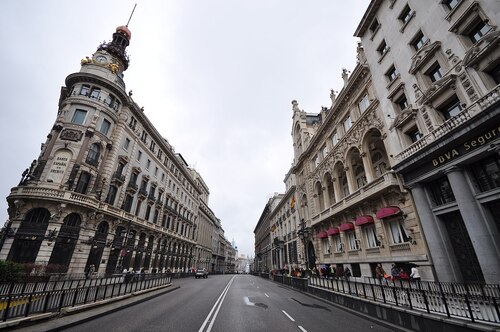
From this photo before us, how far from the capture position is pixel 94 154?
84.1 ft

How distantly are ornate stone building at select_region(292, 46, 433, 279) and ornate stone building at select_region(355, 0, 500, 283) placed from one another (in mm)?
1119

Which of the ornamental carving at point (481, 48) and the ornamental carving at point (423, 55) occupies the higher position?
the ornamental carving at point (423, 55)

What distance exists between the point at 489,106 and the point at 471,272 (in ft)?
26.8

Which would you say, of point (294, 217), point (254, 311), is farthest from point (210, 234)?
point (254, 311)

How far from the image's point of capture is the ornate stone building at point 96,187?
20.5m

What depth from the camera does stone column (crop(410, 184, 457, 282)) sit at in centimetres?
1123

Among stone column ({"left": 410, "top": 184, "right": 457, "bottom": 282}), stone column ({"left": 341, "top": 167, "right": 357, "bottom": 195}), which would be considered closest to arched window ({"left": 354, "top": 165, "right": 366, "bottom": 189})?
stone column ({"left": 341, "top": 167, "right": 357, "bottom": 195})

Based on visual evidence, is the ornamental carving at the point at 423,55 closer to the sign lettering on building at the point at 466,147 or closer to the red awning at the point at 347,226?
the sign lettering on building at the point at 466,147

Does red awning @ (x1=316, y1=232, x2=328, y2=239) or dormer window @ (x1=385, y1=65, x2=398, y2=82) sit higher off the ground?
dormer window @ (x1=385, y1=65, x2=398, y2=82)

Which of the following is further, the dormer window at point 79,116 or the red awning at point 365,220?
the dormer window at point 79,116

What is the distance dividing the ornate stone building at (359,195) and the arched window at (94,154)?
27.6m

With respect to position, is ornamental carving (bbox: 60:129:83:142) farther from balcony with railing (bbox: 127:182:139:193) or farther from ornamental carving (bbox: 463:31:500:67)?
ornamental carving (bbox: 463:31:500:67)

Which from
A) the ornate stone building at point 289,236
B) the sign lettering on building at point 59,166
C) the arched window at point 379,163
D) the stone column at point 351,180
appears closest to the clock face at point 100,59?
the sign lettering on building at point 59,166

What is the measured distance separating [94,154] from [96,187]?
13.2ft
